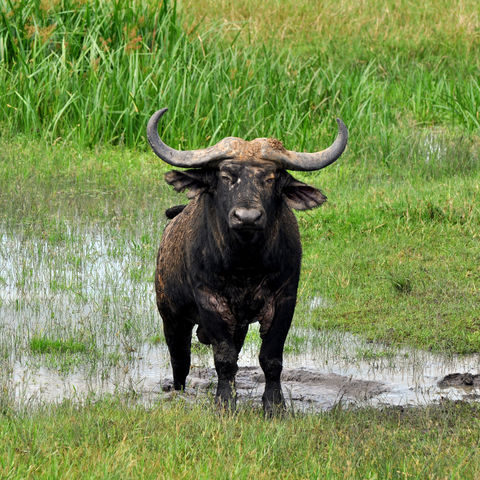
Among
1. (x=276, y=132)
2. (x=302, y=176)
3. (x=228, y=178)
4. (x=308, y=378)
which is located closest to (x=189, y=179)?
(x=228, y=178)

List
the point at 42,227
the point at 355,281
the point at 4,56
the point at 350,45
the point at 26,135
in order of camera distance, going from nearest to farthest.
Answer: the point at 355,281 → the point at 42,227 → the point at 26,135 → the point at 4,56 → the point at 350,45

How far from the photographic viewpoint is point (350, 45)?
587 inches

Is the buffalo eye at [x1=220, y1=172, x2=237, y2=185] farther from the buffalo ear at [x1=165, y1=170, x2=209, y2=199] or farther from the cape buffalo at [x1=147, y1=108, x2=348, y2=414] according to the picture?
the buffalo ear at [x1=165, y1=170, x2=209, y2=199]

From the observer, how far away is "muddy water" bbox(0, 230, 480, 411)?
18.7ft

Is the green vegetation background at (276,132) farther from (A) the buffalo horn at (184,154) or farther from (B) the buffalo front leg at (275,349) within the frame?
(A) the buffalo horn at (184,154)

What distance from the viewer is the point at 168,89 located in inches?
440

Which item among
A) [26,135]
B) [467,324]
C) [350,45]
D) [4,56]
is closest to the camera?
[467,324]

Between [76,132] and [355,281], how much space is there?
4651 mm

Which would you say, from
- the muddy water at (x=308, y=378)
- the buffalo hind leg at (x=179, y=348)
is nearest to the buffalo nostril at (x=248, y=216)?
the muddy water at (x=308, y=378)

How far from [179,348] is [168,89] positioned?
581 cm

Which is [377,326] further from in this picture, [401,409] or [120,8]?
[120,8]

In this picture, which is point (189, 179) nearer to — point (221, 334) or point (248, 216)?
point (248, 216)

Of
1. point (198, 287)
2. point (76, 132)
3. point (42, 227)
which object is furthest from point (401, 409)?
point (76, 132)

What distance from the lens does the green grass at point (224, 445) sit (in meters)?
3.80
